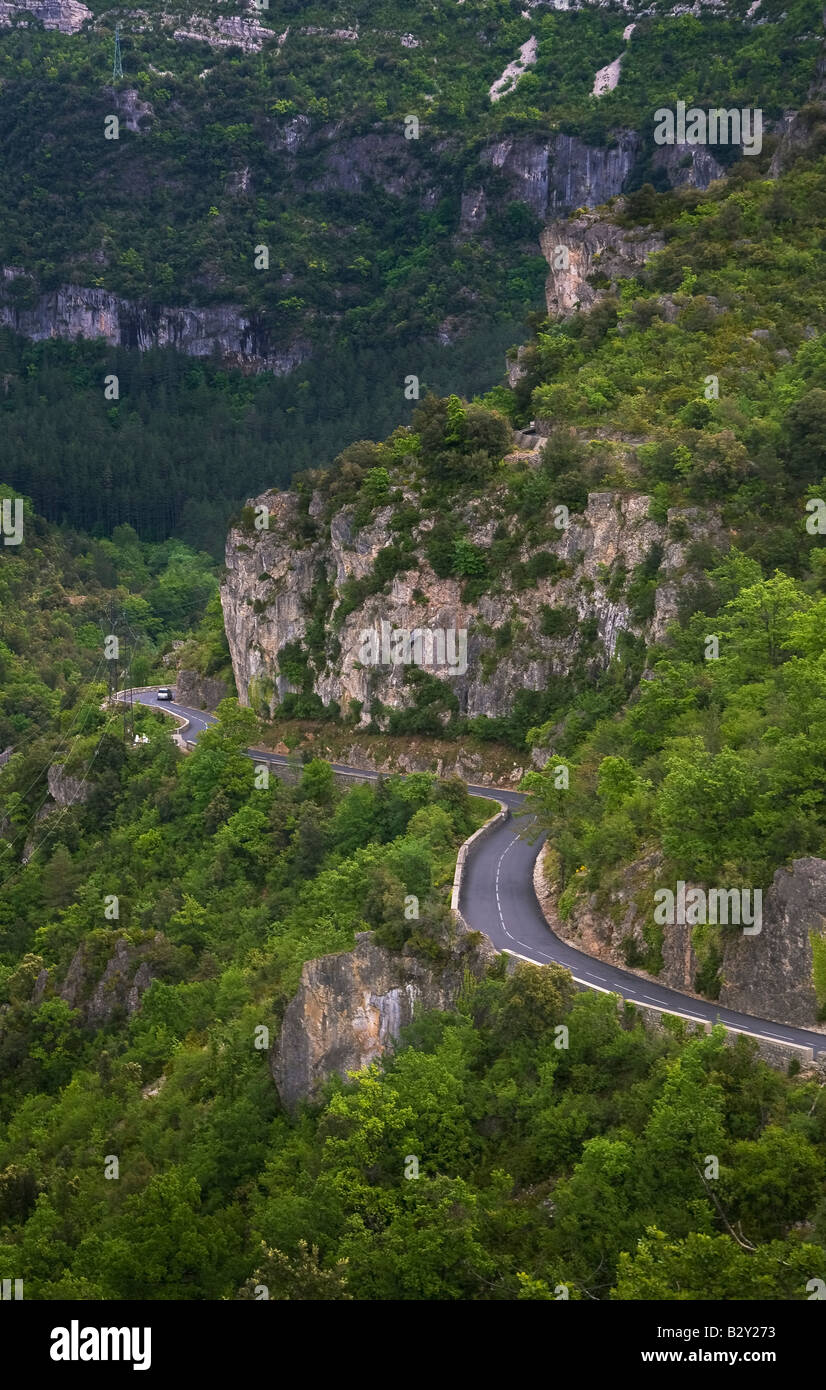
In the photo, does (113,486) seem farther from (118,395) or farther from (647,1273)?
(647,1273)

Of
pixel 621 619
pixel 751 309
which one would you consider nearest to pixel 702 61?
pixel 751 309

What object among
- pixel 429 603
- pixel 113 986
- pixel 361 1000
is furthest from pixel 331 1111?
pixel 429 603

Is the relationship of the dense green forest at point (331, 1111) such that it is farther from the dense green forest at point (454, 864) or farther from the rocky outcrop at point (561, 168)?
the rocky outcrop at point (561, 168)

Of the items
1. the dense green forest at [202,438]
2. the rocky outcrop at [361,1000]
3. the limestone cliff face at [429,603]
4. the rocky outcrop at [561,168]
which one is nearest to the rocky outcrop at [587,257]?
the limestone cliff face at [429,603]

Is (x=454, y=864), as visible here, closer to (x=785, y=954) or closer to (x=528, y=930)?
(x=528, y=930)

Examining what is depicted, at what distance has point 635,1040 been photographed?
39094mm

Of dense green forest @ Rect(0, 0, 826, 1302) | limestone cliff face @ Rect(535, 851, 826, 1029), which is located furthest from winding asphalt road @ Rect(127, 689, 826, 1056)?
dense green forest @ Rect(0, 0, 826, 1302)

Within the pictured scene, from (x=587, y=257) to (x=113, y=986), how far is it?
4895 cm

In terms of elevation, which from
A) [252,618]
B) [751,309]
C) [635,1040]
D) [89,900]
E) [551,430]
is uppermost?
[751,309]

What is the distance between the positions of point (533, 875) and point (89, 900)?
2868 cm

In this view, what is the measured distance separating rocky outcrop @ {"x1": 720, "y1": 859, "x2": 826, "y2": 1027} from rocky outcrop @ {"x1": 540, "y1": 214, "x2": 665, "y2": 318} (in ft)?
163

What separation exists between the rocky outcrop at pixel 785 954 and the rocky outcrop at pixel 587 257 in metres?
A: 49.8

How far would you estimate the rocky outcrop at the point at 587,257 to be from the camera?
85062 millimetres

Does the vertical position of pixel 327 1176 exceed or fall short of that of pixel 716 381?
it falls short
